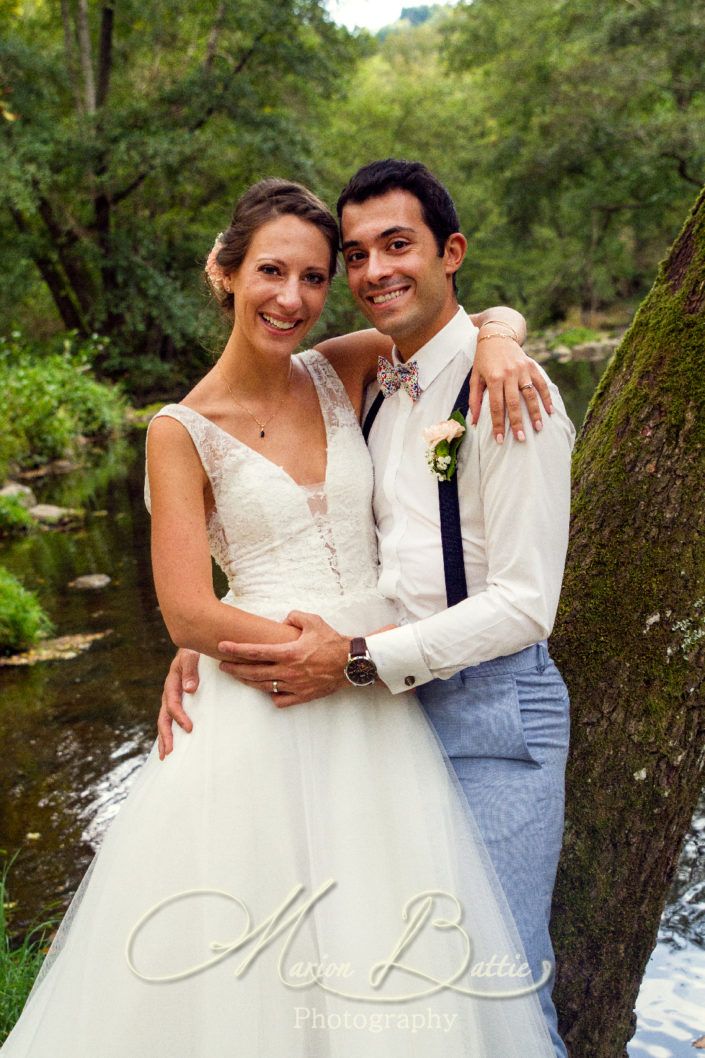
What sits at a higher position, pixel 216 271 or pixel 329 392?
pixel 216 271

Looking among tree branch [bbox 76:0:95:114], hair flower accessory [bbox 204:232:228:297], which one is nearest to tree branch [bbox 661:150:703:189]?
tree branch [bbox 76:0:95:114]

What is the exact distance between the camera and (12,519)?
481 inches

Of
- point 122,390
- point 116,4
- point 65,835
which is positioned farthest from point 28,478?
point 116,4

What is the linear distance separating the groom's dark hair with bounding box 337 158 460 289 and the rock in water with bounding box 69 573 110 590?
746 centimetres

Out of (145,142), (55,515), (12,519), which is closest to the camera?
(12,519)

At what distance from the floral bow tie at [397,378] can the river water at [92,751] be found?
238 cm

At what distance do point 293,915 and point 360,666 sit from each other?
0.54m

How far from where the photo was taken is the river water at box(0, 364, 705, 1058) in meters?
3.83

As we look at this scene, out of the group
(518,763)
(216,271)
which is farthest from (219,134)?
(518,763)

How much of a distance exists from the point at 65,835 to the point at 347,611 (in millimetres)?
3332

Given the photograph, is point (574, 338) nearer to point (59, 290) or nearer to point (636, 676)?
point (59, 290)

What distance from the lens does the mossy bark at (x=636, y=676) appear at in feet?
7.97

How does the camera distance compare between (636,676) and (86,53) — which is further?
(86,53)

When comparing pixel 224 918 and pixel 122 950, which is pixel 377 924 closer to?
pixel 224 918
